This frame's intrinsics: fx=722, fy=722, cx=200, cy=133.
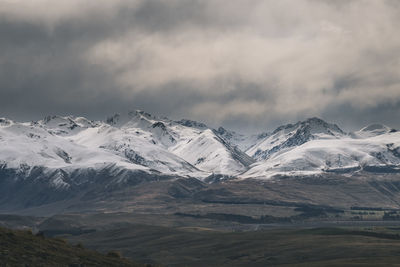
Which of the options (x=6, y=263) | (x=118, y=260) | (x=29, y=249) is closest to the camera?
(x=6, y=263)

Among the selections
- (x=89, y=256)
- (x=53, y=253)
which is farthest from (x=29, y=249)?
(x=89, y=256)

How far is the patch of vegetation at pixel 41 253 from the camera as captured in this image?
107 m

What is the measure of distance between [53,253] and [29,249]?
12.4 feet

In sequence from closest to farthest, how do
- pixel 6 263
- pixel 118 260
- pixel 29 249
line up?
pixel 6 263 < pixel 29 249 < pixel 118 260

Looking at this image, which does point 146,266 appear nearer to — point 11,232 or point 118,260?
point 118,260

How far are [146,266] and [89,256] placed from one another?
455 inches

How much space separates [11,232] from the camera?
386 feet

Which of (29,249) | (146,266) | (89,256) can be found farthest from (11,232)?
(146,266)

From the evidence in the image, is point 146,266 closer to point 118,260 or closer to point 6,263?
point 118,260

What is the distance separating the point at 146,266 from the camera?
127 metres

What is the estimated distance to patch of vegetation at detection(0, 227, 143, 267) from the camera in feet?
352

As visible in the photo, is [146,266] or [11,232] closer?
[11,232]

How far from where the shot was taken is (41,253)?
11288cm

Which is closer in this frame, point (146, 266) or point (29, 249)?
point (29, 249)
